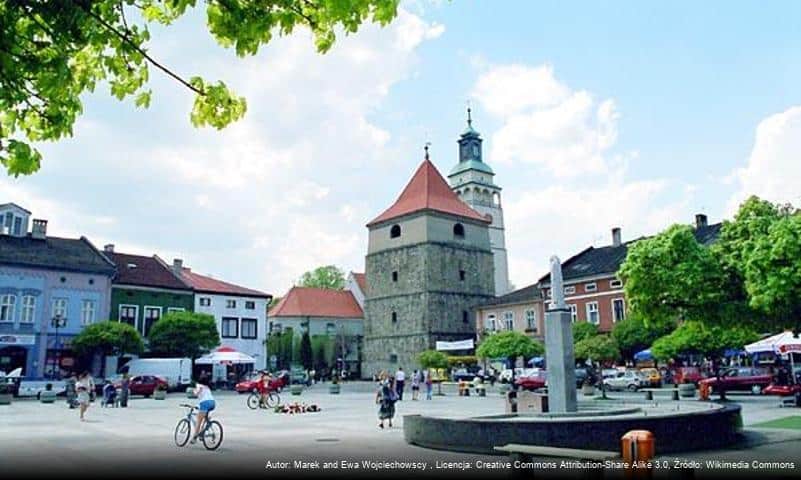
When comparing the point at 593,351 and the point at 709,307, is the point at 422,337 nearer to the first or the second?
the point at 593,351

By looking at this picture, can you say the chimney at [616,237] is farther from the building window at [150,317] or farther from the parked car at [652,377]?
the building window at [150,317]

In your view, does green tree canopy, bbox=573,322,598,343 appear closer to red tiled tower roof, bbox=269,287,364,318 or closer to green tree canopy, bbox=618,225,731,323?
green tree canopy, bbox=618,225,731,323

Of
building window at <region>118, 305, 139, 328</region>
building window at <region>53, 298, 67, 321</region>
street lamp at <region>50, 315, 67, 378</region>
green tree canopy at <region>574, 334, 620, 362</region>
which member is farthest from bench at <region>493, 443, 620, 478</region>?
building window at <region>118, 305, 139, 328</region>

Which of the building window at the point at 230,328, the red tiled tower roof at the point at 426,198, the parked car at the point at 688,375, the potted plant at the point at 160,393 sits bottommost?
the potted plant at the point at 160,393

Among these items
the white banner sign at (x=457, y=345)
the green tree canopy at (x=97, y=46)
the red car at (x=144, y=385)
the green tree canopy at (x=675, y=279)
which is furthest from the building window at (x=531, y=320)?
the green tree canopy at (x=97, y=46)

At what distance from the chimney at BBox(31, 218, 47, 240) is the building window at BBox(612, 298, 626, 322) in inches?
1688

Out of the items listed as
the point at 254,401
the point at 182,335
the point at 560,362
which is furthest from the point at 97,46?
the point at 182,335

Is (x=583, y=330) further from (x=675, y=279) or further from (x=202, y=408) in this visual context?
(x=202, y=408)

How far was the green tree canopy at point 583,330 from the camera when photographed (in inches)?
2010

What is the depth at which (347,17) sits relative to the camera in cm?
571

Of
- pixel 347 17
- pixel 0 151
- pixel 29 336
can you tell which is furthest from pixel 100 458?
pixel 29 336

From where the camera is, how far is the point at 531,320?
202ft

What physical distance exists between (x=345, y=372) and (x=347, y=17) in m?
75.1

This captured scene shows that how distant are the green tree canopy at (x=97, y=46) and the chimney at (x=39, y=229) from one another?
46754 millimetres
